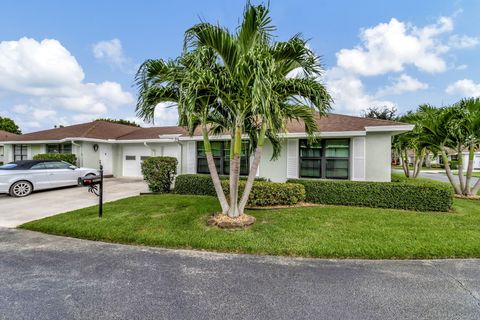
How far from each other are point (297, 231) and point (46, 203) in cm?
874

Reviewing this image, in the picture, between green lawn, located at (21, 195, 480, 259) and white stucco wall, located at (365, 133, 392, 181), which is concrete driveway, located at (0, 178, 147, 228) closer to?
green lawn, located at (21, 195, 480, 259)

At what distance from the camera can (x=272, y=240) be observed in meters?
4.64

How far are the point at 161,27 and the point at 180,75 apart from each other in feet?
25.4

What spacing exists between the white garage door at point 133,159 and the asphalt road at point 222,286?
38.0ft

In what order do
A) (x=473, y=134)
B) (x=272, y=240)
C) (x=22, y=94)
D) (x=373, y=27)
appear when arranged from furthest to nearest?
1. (x=22, y=94)
2. (x=373, y=27)
3. (x=473, y=134)
4. (x=272, y=240)

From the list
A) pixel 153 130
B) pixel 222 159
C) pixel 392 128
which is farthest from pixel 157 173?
pixel 392 128

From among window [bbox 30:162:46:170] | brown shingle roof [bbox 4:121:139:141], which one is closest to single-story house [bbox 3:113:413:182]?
brown shingle roof [bbox 4:121:139:141]

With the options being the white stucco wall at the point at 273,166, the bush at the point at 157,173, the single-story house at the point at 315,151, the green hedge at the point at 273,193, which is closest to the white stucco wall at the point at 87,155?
the single-story house at the point at 315,151

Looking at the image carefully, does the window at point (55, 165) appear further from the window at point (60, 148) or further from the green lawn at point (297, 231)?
the green lawn at point (297, 231)

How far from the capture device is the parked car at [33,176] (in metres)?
9.26

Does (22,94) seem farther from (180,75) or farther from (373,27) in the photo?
(373,27)

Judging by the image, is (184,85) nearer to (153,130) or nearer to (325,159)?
(325,159)

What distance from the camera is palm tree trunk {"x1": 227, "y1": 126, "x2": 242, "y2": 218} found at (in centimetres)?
548

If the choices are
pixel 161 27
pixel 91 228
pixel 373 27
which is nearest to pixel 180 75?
pixel 91 228
